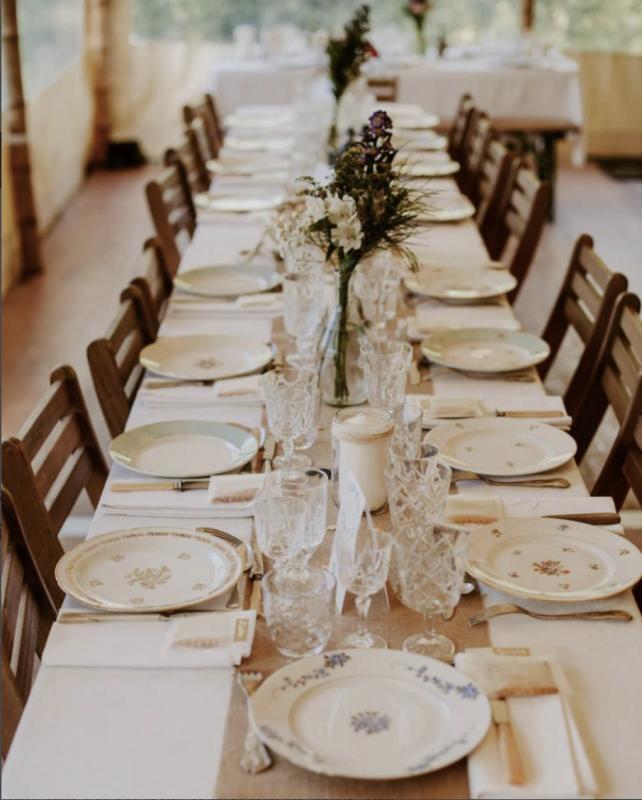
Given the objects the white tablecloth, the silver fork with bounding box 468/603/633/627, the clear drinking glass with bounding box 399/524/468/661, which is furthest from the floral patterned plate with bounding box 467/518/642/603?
the white tablecloth

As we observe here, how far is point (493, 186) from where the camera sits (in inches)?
178

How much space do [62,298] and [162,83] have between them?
3.55 m

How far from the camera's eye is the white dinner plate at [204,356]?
2.64 metres

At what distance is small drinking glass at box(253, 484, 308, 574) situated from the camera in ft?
5.67

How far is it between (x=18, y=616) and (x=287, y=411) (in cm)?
59

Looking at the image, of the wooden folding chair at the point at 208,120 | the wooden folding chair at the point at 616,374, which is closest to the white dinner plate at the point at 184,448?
the wooden folding chair at the point at 616,374

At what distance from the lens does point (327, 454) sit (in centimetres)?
224

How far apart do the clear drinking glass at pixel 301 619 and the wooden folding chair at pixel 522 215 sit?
2334mm

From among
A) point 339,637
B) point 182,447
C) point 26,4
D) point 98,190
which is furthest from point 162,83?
point 339,637

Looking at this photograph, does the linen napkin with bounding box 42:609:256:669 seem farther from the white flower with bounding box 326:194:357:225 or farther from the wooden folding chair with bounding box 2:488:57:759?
the white flower with bounding box 326:194:357:225

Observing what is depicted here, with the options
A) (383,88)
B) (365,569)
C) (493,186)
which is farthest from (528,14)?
(365,569)

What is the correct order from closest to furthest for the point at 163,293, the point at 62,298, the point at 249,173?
the point at 163,293 < the point at 249,173 < the point at 62,298

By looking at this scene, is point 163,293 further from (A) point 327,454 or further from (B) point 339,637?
(B) point 339,637

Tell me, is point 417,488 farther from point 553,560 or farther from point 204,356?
point 204,356
